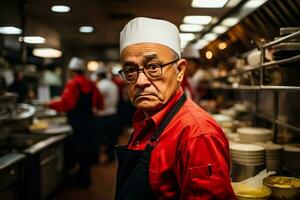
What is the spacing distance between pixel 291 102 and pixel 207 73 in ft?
15.8

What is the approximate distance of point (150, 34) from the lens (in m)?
1.48

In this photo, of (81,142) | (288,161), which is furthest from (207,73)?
(288,161)

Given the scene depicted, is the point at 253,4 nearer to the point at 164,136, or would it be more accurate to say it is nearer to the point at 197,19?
the point at 197,19

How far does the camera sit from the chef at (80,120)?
5.37 m

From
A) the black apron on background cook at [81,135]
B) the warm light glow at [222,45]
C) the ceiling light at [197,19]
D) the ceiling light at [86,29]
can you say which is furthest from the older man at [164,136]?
the ceiling light at [86,29]

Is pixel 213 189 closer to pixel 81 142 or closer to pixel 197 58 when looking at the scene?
pixel 197 58

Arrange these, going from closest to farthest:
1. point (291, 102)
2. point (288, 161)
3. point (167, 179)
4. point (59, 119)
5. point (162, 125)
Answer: point (167, 179), point (162, 125), point (288, 161), point (291, 102), point (59, 119)

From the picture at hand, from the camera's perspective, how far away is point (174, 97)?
151cm

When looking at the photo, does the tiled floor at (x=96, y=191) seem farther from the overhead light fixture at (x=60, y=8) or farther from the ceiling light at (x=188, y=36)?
the ceiling light at (x=188, y=36)

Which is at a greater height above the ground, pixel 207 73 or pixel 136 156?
pixel 207 73

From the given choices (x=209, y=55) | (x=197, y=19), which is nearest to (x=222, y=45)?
(x=209, y=55)

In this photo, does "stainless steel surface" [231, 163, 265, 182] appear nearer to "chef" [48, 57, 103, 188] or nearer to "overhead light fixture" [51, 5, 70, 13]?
"overhead light fixture" [51, 5, 70, 13]

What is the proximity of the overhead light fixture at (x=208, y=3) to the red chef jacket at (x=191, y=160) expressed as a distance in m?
3.12

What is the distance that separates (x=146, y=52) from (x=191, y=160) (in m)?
0.50
